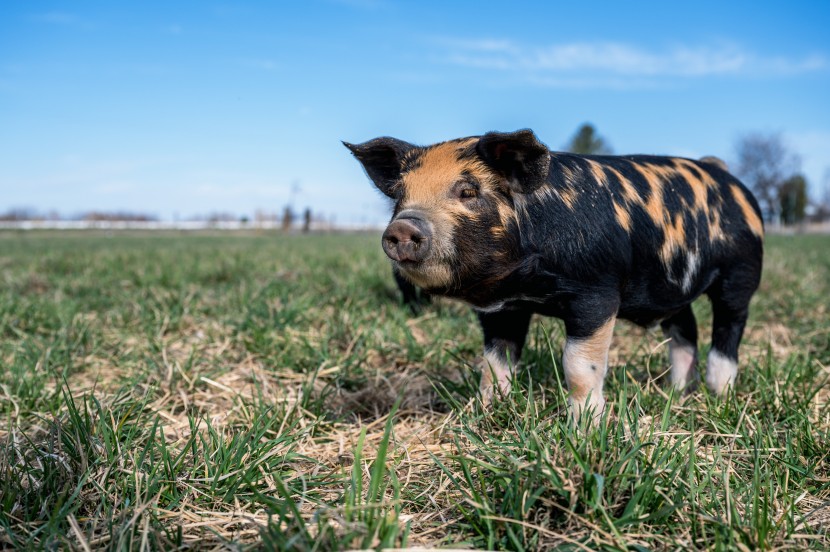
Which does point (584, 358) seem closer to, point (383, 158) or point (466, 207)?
point (466, 207)

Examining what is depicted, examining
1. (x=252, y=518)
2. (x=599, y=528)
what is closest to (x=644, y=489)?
(x=599, y=528)

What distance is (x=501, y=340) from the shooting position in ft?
10.5

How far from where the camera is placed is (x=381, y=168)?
3209mm

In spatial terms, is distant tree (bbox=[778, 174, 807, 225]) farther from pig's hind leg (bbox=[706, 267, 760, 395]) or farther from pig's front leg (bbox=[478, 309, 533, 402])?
pig's front leg (bbox=[478, 309, 533, 402])

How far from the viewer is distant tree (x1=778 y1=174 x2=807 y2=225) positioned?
205ft

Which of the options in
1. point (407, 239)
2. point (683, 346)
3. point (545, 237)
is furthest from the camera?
point (683, 346)

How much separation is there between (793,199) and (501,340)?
6823 centimetres

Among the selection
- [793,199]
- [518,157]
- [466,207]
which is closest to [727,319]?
[518,157]

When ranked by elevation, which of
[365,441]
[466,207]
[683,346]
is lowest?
[365,441]

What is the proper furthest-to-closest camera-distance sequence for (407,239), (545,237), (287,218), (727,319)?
(287,218), (727,319), (545,237), (407,239)

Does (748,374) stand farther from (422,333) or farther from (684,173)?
(422,333)

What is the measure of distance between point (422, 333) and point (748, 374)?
2.20 m

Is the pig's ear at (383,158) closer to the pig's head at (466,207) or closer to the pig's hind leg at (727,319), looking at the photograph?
the pig's head at (466,207)

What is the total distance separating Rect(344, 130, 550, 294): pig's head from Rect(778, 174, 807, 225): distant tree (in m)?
65.5
